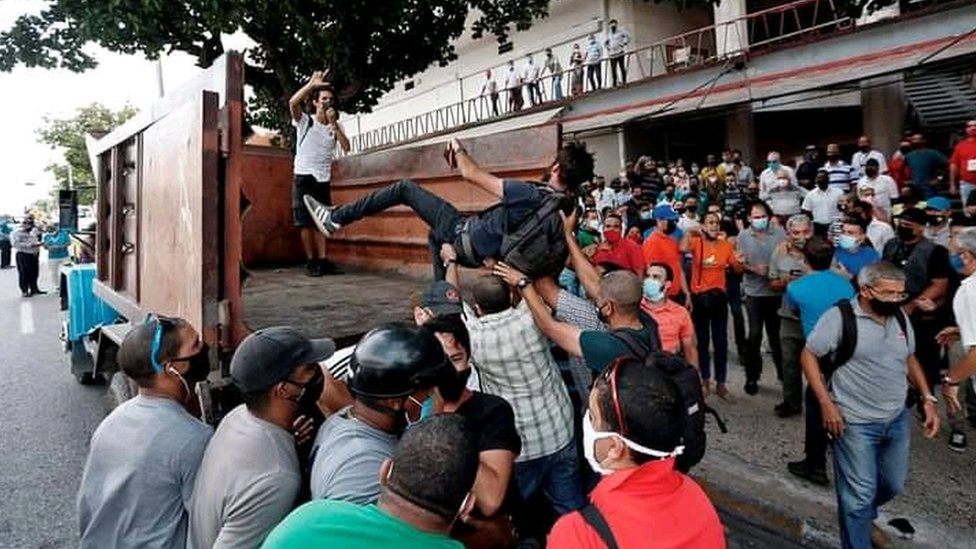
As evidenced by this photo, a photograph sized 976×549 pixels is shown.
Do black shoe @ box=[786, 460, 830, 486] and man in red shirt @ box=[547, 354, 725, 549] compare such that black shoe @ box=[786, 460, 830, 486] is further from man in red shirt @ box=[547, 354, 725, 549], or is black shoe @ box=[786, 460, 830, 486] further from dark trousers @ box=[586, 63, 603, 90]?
dark trousers @ box=[586, 63, 603, 90]

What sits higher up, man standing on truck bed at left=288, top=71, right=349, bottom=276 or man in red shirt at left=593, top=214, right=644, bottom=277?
man standing on truck bed at left=288, top=71, right=349, bottom=276

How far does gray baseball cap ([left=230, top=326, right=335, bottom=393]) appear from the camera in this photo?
1810mm

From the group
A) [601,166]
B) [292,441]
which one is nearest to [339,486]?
[292,441]

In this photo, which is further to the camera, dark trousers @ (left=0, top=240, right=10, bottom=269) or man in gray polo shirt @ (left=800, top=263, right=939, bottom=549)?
dark trousers @ (left=0, top=240, right=10, bottom=269)

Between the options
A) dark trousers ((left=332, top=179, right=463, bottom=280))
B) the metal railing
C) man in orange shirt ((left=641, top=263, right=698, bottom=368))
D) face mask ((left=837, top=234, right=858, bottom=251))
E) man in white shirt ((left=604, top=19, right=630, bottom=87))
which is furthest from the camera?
man in white shirt ((left=604, top=19, right=630, bottom=87))

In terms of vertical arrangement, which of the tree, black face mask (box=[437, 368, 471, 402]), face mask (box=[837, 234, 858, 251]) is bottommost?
black face mask (box=[437, 368, 471, 402])

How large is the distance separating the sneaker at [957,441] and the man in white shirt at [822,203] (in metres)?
3.94

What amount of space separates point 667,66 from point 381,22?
9.13 meters

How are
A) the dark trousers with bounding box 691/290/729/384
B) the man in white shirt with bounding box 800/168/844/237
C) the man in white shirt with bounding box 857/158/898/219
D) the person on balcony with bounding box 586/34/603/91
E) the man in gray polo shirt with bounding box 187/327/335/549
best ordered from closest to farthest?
the man in gray polo shirt with bounding box 187/327/335/549
the dark trousers with bounding box 691/290/729/384
the man in white shirt with bounding box 857/158/898/219
the man in white shirt with bounding box 800/168/844/237
the person on balcony with bounding box 586/34/603/91

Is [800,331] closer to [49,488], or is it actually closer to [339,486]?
[339,486]

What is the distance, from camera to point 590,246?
17.8 feet

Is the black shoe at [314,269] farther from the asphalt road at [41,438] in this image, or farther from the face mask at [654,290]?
the face mask at [654,290]

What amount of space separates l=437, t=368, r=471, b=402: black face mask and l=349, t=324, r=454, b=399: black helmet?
12 cm

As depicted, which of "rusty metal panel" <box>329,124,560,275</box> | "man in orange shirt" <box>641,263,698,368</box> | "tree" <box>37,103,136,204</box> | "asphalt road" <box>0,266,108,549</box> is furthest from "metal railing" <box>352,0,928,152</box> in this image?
"tree" <box>37,103,136,204</box>
